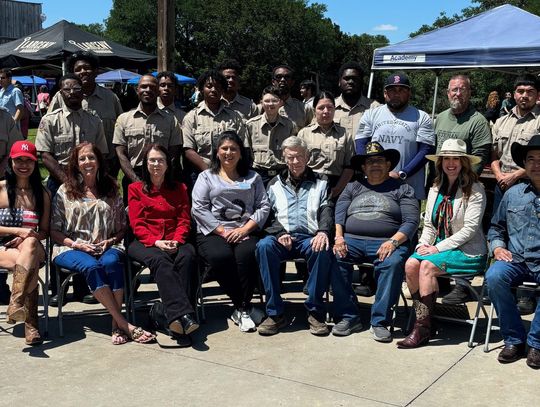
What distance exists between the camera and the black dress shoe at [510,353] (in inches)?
175

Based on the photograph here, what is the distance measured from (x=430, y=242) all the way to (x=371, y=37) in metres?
72.0

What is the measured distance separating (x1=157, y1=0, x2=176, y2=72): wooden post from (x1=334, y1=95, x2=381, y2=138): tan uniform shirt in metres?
2.66

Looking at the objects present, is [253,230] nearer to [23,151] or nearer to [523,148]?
[23,151]

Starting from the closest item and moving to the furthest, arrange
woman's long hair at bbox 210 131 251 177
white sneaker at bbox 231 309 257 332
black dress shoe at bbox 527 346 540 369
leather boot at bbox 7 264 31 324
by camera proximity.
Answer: black dress shoe at bbox 527 346 540 369
leather boot at bbox 7 264 31 324
white sneaker at bbox 231 309 257 332
woman's long hair at bbox 210 131 251 177

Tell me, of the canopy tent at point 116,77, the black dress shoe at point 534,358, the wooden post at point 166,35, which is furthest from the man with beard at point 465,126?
the canopy tent at point 116,77

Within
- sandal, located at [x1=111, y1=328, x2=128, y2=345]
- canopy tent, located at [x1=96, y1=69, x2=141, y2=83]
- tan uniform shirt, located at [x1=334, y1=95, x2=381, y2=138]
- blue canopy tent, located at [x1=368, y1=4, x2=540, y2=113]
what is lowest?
sandal, located at [x1=111, y1=328, x2=128, y2=345]

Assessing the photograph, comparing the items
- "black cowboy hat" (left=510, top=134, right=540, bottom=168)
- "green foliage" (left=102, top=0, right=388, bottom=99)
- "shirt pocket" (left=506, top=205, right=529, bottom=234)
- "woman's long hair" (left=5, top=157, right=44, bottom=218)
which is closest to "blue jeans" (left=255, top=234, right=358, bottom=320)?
"shirt pocket" (left=506, top=205, right=529, bottom=234)

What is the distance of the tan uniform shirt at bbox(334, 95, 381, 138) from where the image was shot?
21.1 feet

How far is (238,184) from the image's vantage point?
5484 millimetres

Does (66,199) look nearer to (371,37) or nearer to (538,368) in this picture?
(538,368)

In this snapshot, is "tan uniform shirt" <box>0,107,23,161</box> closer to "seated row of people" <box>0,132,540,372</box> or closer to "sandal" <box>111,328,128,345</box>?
"seated row of people" <box>0,132,540,372</box>

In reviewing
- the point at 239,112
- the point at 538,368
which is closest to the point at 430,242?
the point at 538,368

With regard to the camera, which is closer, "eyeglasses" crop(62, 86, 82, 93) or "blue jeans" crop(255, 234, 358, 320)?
"blue jeans" crop(255, 234, 358, 320)

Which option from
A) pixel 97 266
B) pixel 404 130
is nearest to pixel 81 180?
pixel 97 266
